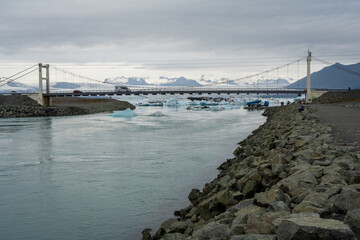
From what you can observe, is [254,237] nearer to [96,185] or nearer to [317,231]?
[317,231]

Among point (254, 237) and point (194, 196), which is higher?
point (254, 237)

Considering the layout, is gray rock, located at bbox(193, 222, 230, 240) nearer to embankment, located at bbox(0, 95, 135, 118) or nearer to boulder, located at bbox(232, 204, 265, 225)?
boulder, located at bbox(232, 204, 265, 225)

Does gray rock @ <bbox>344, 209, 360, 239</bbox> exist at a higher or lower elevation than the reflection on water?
higher

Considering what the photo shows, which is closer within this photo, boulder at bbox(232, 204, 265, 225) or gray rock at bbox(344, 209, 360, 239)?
gray rock at bbox(344, 209, 360, 239)

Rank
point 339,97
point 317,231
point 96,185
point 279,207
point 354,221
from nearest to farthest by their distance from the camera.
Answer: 1. point 317,231
2. point 354,221
3. point 279,207
4. point 96,185
5. point 339,97

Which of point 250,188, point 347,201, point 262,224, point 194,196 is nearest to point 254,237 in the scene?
point 262,224

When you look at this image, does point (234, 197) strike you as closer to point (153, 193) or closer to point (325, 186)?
point (325, 186)

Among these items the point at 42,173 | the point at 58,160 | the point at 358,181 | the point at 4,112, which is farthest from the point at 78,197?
the point at 4,112

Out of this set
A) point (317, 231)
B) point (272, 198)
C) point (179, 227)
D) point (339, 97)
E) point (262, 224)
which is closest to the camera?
point (317, 231)

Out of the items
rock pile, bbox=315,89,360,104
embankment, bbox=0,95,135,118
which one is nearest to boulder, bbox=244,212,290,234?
rock pile, bbox=315,89,360,104

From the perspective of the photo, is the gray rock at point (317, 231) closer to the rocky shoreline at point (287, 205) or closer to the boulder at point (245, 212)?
the rocky shoreline at point (287, 205)

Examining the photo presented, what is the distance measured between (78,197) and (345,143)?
7.85m

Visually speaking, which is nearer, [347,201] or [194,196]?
[347,201]

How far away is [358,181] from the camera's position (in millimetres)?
5926
